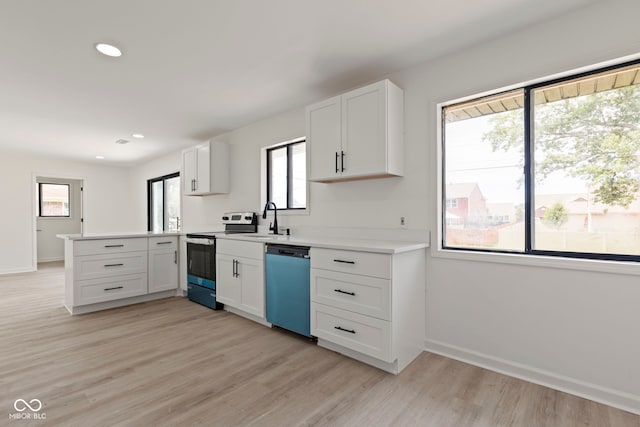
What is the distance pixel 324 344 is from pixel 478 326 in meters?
1.21

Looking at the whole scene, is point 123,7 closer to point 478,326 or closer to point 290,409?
point 290,409

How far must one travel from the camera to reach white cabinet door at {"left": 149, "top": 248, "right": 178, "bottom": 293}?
4090mm

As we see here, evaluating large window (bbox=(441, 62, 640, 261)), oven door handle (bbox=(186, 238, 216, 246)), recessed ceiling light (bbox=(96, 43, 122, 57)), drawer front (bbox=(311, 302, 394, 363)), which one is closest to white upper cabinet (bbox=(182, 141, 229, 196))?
oven door handle (bbox=(186, 238, 216, 246))

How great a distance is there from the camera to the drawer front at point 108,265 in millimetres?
3520

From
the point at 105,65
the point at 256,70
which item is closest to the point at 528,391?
the point at 256,70

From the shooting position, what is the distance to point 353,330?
2.31 metres

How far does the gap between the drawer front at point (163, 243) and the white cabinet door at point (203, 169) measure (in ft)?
2.63

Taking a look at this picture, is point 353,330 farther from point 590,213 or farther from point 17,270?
point 17,270

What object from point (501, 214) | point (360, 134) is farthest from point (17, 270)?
point (501, 214)

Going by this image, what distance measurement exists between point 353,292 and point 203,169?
323 centimetres

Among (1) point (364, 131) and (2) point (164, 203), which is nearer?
(1) point (364, 131)

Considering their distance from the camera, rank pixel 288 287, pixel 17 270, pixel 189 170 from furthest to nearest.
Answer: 1. pixel 17 270
2. pixel 189 170
3. pixel 288 287

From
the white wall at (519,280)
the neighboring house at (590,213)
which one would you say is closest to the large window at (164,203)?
the white wall at (519,280)

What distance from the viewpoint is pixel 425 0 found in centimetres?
185
